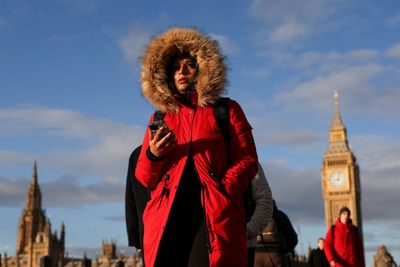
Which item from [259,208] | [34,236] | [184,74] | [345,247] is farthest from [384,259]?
[34,236]

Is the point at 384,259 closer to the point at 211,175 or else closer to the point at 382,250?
the point at 382,250

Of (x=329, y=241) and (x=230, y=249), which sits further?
(x=329, y=241)

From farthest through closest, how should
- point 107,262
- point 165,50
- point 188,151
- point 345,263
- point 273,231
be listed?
point 107,262 → point 345,263 → point 273,231 → point 165,50 → point 188,151

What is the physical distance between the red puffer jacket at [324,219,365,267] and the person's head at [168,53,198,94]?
22.9 feet

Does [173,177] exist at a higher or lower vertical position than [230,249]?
higher

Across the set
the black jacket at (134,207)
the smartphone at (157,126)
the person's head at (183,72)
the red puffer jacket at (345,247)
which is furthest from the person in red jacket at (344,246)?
the smartphone at (157,126)

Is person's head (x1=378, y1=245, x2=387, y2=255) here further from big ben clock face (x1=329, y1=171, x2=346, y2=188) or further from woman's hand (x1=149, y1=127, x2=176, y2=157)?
big ben clock face (x1=329, y1=171, x2=346, y2=188)

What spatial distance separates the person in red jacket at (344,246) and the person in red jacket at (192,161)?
6.87 metres

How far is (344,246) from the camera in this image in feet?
37.1

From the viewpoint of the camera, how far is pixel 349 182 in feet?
370

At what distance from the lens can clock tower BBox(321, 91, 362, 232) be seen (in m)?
112

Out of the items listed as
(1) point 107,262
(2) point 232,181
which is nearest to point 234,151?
(2) point 232,181

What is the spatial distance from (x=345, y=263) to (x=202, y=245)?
291 inches

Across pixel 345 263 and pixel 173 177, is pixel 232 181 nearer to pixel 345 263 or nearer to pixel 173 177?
pixel 173 177
